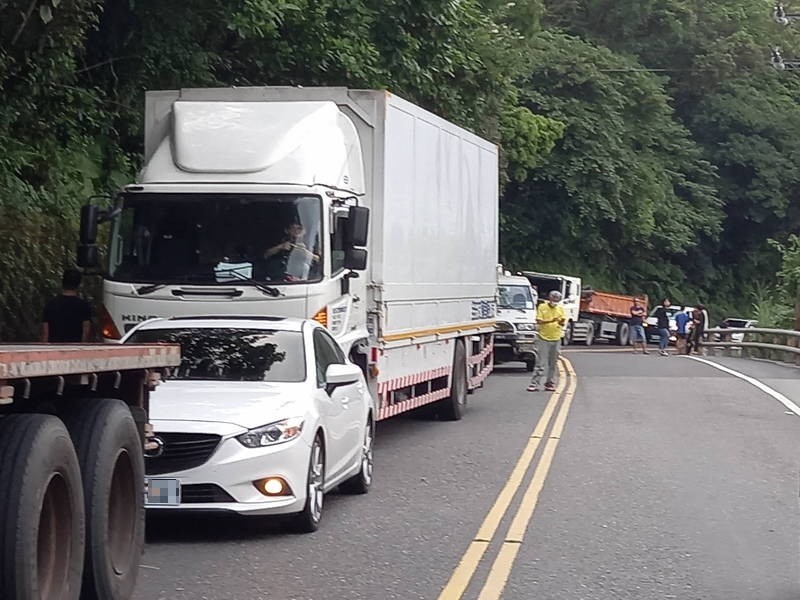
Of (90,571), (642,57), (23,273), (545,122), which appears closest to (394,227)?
(23,273)

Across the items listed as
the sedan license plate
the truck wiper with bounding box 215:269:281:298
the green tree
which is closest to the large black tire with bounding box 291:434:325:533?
the sedan license plate

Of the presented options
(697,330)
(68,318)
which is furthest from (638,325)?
(68,318)

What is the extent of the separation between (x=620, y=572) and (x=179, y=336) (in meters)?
4.10

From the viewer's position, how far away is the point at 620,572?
29.5ft

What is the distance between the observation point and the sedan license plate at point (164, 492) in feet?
31.5

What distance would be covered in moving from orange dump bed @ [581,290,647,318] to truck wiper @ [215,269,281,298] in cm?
3640

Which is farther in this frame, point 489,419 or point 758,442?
point 489,419

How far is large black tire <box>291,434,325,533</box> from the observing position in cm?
1011

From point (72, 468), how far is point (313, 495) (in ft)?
12.7

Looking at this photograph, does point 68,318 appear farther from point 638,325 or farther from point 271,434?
point 638,325

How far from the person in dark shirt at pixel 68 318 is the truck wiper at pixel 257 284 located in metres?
1.86

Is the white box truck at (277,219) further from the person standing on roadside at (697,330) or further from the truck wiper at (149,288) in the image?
the person standing on roadside at (697,330)

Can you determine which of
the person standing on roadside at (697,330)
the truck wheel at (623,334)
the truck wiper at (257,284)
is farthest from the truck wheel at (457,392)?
the truck wheel at (623,334)

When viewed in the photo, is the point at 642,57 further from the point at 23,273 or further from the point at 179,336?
the point at 179,336
